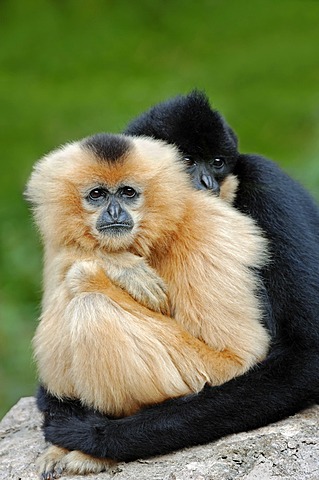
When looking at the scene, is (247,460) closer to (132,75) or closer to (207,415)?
(207,415)

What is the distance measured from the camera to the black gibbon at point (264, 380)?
5441 millimetres

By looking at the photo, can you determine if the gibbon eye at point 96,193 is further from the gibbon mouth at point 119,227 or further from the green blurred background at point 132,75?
the green blurred background at point 132,75

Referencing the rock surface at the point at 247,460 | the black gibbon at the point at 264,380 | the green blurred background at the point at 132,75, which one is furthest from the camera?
the green blurred background at the point at 132,75

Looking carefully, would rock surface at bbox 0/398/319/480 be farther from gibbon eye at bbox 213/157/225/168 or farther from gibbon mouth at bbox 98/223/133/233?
gibbon eye at bbox 213/157/225/168

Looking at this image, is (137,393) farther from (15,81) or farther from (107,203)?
(15,81)

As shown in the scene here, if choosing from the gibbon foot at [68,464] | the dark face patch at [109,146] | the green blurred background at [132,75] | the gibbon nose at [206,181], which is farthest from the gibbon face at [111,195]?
the green blurred background at [132,75]

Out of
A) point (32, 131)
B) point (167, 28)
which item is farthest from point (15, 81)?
point (167, 28)

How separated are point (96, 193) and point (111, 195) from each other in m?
0.09

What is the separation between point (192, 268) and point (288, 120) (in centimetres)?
908

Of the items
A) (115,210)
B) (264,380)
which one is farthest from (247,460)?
(115,210)

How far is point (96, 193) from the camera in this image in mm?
5770

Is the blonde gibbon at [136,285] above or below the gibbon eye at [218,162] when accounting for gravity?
below

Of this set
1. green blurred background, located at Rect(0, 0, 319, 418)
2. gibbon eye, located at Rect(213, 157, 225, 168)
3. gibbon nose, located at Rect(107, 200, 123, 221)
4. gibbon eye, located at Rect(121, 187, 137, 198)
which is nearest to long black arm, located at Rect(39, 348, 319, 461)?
gibbon nose, located at Rect(107, 200, 123, 221)

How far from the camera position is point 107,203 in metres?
5.75
